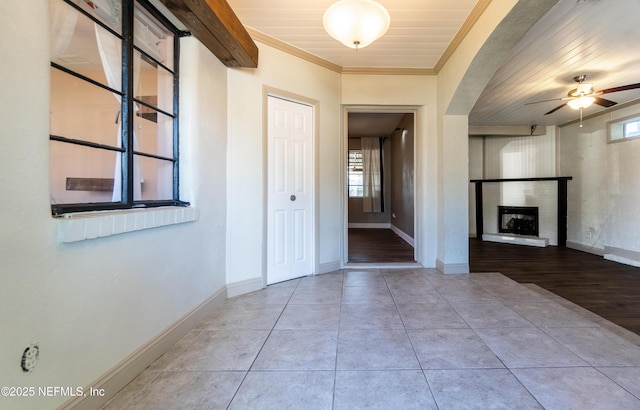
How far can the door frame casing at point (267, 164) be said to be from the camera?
9.64 feet

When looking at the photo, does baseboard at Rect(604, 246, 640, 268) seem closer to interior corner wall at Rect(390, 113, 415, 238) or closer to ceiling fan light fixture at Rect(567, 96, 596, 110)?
ceiling fan light fixture at Rect(567, 96, 596, 110)

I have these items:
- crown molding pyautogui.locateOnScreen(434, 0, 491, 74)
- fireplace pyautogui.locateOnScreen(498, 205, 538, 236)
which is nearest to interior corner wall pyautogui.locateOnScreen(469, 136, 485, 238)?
fireplace pyautogui.locateOnScreen(498, 205, 538, 236)

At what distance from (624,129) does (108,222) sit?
717 cm

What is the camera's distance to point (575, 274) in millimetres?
3736

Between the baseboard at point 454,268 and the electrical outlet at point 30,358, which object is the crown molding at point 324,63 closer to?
the baseboard at point 454,268

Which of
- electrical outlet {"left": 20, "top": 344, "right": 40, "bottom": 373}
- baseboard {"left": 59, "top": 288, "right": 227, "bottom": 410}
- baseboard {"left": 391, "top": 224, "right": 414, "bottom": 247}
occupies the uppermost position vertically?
electrical outlet {"left": 20, "top": 344, "right": 40, "bottom": 373}

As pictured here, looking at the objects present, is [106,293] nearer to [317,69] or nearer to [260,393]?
[260,393]

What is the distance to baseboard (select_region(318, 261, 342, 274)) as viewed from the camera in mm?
3518

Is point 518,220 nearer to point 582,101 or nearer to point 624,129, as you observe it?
point 624,129

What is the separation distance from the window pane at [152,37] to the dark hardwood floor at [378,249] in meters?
3.42

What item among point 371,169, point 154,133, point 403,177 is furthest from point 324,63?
point 371,169

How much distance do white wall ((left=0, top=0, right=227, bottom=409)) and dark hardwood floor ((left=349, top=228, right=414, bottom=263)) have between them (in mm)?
3094

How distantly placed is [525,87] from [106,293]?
17.6ft

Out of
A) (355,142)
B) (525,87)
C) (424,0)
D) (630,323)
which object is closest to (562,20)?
(424,0)
